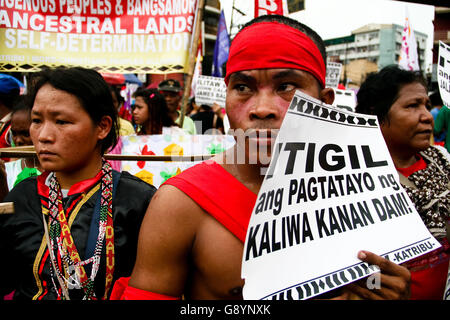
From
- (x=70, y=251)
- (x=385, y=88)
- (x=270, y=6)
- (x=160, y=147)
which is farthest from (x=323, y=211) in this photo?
(x=270, y=6)

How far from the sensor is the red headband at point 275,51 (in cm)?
122

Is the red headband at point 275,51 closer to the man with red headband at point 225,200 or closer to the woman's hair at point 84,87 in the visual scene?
the man with red headband at point 225,200

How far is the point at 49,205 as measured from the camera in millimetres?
1513

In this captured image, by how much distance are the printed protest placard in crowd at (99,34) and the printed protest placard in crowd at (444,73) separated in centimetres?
223

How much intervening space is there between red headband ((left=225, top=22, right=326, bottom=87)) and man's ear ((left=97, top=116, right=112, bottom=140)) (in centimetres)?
75

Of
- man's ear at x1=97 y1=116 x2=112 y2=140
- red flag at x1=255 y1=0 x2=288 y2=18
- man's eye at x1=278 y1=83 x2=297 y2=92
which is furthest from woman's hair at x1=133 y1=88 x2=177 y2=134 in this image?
man's eye at x1=278 y1=83 x2=297 y2=92

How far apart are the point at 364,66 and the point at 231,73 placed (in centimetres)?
6696

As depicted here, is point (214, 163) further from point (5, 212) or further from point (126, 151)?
point (126, 151)

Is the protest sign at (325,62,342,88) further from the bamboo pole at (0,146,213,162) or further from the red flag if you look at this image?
the bamboo pole at (0,146,213,162)

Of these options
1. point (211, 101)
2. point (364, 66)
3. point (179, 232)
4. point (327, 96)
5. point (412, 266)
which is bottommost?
point (412, 266)

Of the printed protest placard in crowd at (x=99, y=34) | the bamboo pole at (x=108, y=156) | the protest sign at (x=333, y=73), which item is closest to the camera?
the bamboo pole at (x=108, y=156)

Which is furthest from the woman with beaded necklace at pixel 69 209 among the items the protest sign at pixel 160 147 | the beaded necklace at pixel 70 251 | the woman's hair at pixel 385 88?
the woman's hair at pixel 385 88

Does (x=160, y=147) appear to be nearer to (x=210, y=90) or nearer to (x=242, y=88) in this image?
(x=242, y=88)
